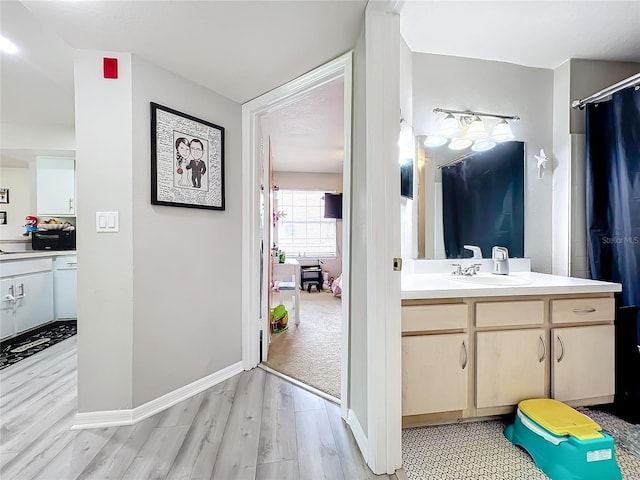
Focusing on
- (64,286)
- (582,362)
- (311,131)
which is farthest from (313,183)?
(582,362)

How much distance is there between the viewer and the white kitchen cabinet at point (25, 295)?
2850 millimetres

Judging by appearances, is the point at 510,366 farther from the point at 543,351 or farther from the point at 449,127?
the point at 449,127

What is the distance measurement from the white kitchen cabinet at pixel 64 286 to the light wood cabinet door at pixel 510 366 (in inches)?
163

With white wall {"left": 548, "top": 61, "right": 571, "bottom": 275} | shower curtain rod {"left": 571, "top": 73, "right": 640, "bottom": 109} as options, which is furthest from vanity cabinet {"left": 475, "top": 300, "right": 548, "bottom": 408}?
shower curtain rod {"left": 571, "top": 73, "right": 640, "bottom": 109}

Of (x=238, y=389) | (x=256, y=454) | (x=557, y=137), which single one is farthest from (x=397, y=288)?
(x=557, y=137)

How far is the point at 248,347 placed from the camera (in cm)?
238

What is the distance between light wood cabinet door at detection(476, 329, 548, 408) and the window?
4952mm

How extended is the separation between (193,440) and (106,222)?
4.20ft

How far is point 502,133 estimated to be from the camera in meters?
2.18

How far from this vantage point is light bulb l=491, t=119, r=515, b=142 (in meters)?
2.18

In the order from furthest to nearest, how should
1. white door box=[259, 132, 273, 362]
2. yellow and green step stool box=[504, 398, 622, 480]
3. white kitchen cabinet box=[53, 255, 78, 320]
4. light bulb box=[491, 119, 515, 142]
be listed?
white kitchen cabinet box=[53, 255, 78, 320]
white door box=[259, 132, 273, 362]
light bulb box=[491, 119, 515, 142]
yellow and green step stool box=[504, 398, 622, 480]

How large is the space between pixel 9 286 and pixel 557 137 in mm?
5016

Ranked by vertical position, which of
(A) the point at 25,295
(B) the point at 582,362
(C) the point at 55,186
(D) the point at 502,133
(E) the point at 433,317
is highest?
(D) the point at 502,133

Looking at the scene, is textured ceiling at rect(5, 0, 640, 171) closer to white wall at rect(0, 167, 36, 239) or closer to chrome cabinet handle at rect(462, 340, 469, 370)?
chrome cabinet handle at rect(462, 340, 469, 370)
